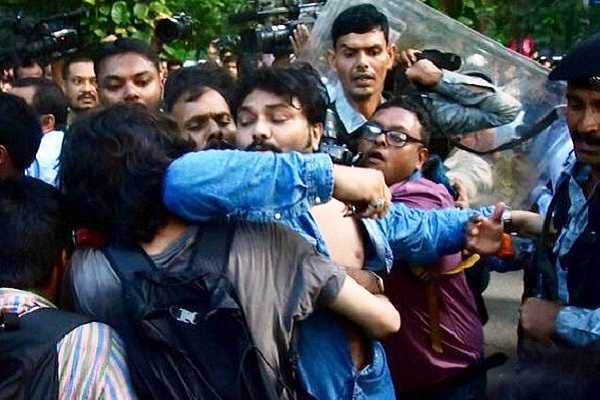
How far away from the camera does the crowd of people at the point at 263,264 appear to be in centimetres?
210

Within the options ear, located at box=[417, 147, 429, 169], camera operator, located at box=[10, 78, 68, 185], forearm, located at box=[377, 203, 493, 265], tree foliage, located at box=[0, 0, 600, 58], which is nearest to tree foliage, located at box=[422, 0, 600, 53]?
tree foliage, located at box=[0, 0, 600, 58]

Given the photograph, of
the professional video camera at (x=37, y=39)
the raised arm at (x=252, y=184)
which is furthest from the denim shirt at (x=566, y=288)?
the professional video camera at (x=37, y=39)

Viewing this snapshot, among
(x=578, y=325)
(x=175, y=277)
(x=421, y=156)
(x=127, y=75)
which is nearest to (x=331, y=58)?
(x=127, y=75)

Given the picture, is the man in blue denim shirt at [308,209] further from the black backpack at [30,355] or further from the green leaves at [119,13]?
the green leaves at [119,13]

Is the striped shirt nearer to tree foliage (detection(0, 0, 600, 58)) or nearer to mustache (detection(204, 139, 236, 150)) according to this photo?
mustache (detection(204, 139, 236, 150))

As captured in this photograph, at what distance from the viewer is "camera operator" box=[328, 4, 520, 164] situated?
138 inches

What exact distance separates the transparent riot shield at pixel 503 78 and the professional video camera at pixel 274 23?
0.61 meters

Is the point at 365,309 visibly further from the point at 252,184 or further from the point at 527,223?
the point at 527,223

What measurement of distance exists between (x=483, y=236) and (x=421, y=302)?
408mm

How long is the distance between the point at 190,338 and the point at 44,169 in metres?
1.94

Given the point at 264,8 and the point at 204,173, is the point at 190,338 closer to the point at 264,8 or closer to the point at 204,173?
the point at 204,173

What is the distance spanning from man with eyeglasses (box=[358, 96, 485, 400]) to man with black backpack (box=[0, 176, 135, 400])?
111 centimetres

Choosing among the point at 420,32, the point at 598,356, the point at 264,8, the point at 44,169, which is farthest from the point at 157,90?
the point at 598,356

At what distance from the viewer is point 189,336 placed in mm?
→ 2104
